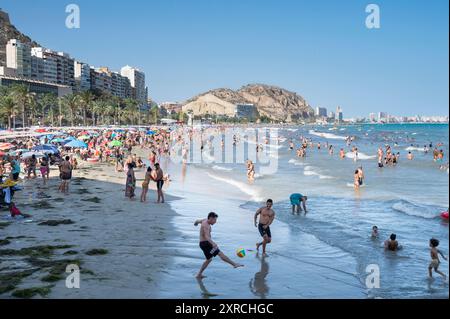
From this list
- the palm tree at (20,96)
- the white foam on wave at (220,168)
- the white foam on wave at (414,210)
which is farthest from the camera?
the palm tree at (20,96)

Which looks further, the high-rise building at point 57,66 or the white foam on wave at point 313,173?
the high-rise building at point 57,66

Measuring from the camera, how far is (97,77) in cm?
14650

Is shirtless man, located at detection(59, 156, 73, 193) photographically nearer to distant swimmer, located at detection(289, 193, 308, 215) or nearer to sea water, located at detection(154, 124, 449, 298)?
sea water, located at detection(154, 124, 449, 298)

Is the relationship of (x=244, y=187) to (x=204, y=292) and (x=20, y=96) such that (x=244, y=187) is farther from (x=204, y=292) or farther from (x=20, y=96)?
(x=20, y=96)

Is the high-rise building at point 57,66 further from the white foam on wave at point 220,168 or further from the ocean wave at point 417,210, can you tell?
the ocean wave at point 417,210

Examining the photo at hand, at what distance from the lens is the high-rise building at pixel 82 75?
445 feet

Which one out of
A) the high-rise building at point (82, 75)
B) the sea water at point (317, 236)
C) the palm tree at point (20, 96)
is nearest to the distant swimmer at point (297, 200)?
the sea water at point (317, 236)

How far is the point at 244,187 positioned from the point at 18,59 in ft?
340

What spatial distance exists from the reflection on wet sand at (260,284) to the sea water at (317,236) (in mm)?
18

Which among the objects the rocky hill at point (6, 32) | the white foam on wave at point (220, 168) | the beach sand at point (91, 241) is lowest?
the beach sand at point (91, 241)

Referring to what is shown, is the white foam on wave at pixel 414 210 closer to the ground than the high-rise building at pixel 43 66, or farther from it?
closer to the ground

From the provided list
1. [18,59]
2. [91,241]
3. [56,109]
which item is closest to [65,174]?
[91,241]

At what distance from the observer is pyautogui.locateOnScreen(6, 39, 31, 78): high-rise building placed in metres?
109

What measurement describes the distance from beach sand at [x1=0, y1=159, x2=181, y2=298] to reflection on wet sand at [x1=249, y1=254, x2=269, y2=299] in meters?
1.64
